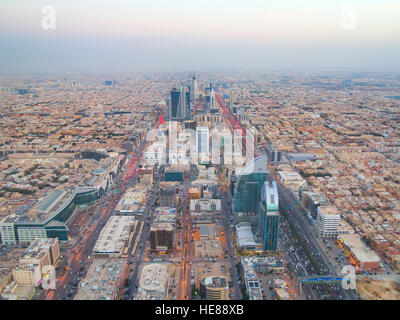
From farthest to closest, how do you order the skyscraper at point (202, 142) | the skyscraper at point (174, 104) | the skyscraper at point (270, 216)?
the skyscraper at point (174, 104)
the skyscraper at point (202, 142)
the skyscraper at point (270, 216)

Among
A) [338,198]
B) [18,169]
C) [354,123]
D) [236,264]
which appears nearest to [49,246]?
[236,264]

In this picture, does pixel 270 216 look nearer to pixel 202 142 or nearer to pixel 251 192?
pixel 251 192

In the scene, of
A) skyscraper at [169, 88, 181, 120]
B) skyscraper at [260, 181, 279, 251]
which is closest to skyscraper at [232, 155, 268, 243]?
skyscraper at [260, 181, 279, 251]

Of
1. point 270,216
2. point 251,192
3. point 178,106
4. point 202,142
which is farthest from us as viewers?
point 178,106

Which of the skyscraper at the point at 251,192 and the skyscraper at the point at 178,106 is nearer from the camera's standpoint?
the skyscraper at the point at 251,192

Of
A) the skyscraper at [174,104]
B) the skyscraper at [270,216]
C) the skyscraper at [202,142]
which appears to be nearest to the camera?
the skyscraper at [270,216]

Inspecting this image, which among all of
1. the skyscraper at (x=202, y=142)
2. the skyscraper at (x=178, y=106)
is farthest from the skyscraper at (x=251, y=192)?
the skyscraper at (x=178, y=106)

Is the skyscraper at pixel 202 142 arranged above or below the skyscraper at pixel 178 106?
below

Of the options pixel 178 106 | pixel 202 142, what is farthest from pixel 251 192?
pixel 178 106

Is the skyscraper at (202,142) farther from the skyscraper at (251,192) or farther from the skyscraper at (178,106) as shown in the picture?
the skyscraper at (178,106)

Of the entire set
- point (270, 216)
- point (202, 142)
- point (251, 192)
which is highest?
point (202, 142)

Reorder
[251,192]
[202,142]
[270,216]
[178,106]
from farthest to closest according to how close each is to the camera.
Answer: [178,106], [202,142], [251,192], [270,216]
